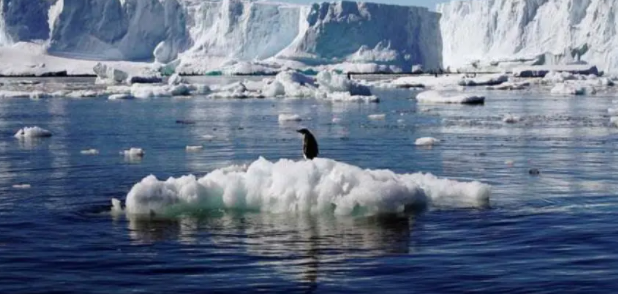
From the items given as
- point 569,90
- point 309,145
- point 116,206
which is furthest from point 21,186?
point 569,90

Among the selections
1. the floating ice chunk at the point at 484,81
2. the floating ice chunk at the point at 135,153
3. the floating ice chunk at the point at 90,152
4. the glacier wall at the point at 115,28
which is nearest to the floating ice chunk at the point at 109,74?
the floating ice chunk at the point at 484,81

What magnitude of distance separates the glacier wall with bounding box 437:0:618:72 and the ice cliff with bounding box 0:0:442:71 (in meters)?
6.11

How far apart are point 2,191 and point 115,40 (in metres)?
124

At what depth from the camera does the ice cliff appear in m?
112

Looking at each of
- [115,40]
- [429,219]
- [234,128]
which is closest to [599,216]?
[429,219]

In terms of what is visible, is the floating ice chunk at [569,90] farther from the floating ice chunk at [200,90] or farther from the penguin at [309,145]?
the penguin at [309,145]

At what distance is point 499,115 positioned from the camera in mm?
38312

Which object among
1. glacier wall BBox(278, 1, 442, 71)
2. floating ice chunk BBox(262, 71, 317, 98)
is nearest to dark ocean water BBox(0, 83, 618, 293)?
floating ice chunk BBox(262, 71, 317, 98)

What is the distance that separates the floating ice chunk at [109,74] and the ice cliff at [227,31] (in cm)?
3239

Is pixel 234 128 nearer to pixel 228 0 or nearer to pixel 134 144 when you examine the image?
pixel 134 144

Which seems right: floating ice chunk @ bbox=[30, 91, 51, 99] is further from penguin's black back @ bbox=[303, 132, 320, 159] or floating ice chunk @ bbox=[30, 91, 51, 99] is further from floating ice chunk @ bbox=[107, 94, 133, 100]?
penguin's black back @ bbox=[303, 132, 320, 159]

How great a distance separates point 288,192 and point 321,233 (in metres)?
1.70

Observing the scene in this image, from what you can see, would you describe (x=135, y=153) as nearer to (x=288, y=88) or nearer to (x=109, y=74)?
(x=288, y=88)

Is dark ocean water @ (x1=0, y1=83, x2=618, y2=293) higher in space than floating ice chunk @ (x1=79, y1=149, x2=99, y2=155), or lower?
lower
